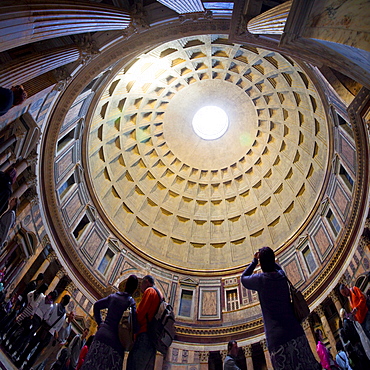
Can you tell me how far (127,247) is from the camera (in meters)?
22.3

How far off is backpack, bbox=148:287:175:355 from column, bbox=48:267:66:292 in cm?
1144

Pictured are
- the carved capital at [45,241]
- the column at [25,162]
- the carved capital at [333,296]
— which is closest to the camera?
the column at [25,162]

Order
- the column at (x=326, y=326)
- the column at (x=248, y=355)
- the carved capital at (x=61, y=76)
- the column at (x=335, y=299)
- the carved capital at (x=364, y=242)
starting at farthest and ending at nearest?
1. the column at (x=248, y=355)
2. the column at (x=335, y=299)
3. the column at (x=326, y=326)
4. the carved capital at (x=364, y=242)
5. the carved capital at (x=61, y=76)

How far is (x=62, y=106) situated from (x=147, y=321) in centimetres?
1191

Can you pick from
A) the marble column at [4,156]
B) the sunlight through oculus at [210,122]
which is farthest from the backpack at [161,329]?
the sunlight through oculus at [210,122]

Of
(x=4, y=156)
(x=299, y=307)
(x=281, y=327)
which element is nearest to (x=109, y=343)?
(x=281, y=327)

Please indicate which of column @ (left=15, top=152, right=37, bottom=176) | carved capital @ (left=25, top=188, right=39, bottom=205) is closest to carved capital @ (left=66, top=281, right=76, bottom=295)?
carved capital @ (left=25, top=188, right=39, bottom=205)

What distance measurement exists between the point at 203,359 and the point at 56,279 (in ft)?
32.2

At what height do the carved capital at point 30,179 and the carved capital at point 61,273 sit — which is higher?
the carved capital at point 30,179

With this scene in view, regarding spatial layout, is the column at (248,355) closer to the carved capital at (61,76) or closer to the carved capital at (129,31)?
the carved capital at (61,76)

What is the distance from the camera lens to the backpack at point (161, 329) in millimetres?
5574

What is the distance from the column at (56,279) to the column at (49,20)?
478 inches

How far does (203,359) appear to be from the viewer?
17.5 meters

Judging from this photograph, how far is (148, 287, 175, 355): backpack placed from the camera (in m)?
5.57
